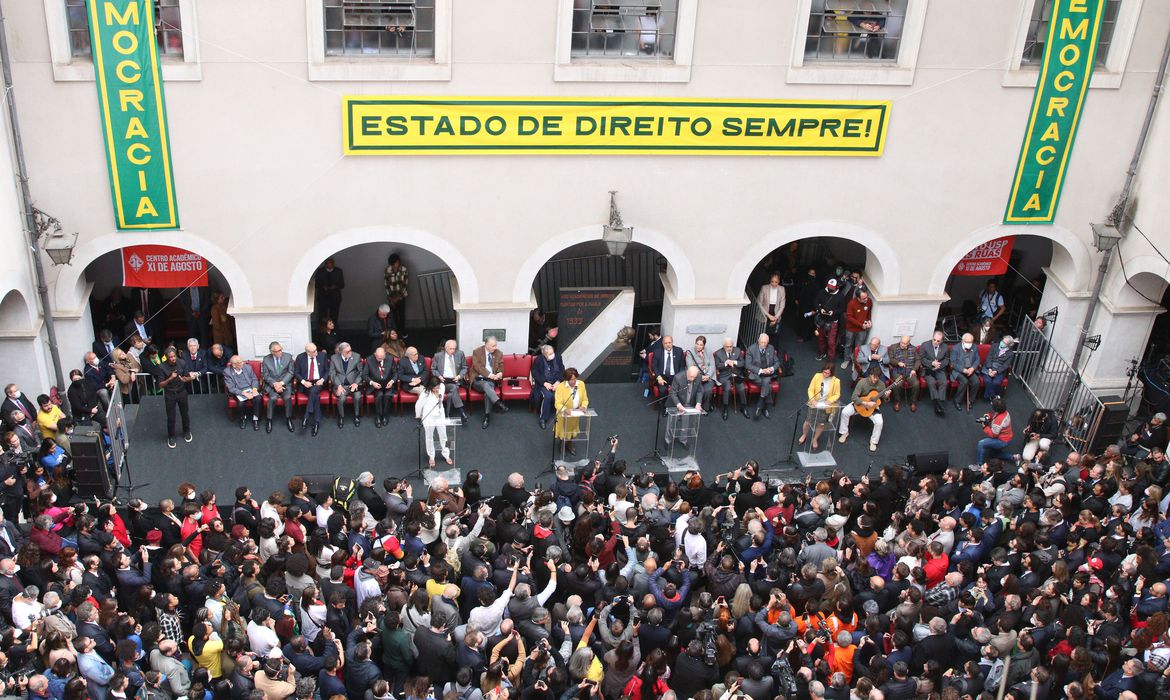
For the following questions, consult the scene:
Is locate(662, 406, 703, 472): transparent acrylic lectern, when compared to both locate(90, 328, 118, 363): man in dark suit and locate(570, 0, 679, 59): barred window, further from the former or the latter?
locate(90, 328, 118, 363): man in dark suit

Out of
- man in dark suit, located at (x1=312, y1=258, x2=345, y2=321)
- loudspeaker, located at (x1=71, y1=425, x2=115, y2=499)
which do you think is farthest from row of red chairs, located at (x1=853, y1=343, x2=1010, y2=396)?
loudspeaker, located at (x1=71, y1=425, x2=115, y2=499)

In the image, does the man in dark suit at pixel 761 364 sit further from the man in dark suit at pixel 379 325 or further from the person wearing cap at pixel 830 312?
the man in dark suit at pixel 379 325

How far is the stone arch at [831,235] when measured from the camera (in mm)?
18547

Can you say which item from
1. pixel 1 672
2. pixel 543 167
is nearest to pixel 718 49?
pixel 543 167

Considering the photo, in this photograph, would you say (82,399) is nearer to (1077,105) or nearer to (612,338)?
(612,338)

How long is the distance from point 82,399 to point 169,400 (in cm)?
123

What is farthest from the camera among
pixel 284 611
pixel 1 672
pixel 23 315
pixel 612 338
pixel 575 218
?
pixel 612 338

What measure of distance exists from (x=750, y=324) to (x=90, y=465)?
421 inches

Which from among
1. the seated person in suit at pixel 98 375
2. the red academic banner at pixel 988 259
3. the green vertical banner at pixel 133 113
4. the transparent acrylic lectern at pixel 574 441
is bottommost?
the transparent acrylic lectern at pixel 574 441

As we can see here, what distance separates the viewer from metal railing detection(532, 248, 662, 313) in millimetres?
21547

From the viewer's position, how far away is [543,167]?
17578 millimetres

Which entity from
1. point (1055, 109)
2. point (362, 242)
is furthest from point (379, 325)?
point (1055, 109)

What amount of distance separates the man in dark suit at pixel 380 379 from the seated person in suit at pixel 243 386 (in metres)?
1.67

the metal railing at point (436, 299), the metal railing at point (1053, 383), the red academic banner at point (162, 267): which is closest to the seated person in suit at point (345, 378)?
the red academic banner at point (162, 267)
